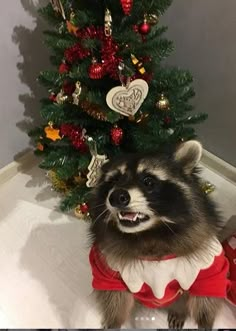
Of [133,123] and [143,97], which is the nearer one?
[143,97]

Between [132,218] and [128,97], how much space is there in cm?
35

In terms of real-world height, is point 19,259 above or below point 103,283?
below

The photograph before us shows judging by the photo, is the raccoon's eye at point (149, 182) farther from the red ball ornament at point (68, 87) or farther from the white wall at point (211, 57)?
the white wall at point (211, 57)

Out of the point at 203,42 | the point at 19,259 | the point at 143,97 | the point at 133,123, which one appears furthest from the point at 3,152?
the point at 203,42

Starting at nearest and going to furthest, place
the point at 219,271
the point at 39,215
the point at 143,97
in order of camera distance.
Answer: the point at 219,271
the point at 143,97
the point at 39,215

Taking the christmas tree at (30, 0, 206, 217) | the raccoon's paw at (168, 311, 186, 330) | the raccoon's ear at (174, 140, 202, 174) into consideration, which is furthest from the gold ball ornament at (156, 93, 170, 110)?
the raccoon's paw at (168, 311, 186, 330)

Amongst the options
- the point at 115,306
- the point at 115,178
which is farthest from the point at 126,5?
the point at 115,306

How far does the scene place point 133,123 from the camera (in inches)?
49.7

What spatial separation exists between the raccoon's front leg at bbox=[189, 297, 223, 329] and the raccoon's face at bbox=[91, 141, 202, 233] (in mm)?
277

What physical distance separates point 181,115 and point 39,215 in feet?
1.98

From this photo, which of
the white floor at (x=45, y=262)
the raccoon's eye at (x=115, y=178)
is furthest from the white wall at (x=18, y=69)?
the raccoon's eye at (x=115, y=178)

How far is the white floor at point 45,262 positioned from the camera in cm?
124

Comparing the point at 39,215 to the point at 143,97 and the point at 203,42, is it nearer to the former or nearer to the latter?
the point at 143,97

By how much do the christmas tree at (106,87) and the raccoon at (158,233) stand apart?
0.57 feet
